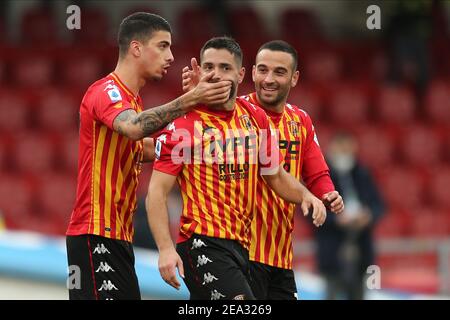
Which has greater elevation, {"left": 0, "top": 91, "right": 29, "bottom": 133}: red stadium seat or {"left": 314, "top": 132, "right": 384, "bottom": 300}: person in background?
{"left": 0, "top": 91, "right": 29, "bottom": 133}: red stadium seat

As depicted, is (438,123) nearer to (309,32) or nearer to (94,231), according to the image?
(309,32)

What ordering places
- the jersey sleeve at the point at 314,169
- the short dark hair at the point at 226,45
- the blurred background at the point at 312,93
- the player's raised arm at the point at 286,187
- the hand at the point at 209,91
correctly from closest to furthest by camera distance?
1. the hand at the point at 209,91
2. the short dark hair at the point at 226,45
3. the player's raised arm at the point at 286,187
4. the jersey sleeve at the point at 314,169
5. the blurred background at the point at 312,93

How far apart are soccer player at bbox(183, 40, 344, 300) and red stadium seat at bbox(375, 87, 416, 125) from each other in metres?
8.82

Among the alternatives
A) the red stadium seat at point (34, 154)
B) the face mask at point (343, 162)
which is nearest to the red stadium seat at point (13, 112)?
the red stadium seat at point (34, 154)

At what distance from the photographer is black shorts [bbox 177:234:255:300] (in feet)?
19.9

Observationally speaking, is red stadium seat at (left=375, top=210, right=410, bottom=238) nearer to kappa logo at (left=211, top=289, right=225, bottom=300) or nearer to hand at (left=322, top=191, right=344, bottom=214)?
hand at (left=322, top=191, right=344, bottom=214)

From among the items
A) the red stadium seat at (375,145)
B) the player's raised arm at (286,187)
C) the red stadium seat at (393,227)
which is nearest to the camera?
the player's raised arm at (286,187)

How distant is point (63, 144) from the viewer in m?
14.3

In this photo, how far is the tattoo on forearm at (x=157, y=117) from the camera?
5988mm

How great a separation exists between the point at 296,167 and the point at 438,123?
361 inches

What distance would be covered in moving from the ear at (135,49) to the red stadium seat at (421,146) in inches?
369

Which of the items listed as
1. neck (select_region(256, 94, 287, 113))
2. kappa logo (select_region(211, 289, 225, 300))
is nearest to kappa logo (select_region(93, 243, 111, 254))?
kappa logo (select_region(211, 289, 225, 300))

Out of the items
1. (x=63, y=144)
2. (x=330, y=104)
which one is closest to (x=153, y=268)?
(x=63, y=144)

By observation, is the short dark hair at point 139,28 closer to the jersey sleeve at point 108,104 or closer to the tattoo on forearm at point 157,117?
the jersey sleeve at point 108,104
